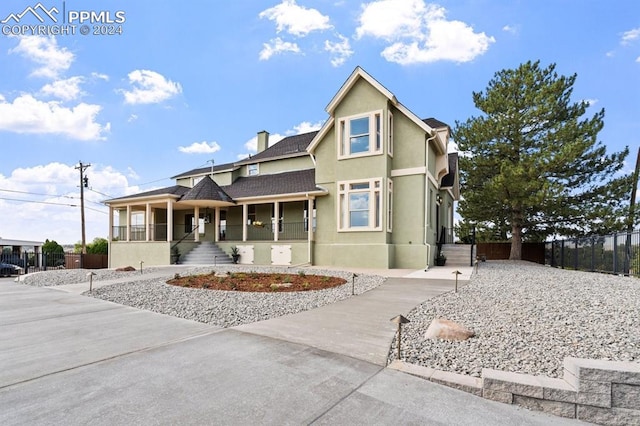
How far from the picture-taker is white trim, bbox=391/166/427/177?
14320mm

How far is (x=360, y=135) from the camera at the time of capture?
15078 millimetres

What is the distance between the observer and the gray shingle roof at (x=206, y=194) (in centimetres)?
1781

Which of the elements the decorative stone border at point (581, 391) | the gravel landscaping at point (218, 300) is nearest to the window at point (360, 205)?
the gravel landscaping at point (218, 300)

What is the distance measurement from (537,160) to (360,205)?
1135 centimetres

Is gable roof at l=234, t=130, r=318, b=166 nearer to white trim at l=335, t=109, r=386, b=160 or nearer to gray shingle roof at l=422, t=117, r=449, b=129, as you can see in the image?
white trim at l=335, t=109, r=386, b=160

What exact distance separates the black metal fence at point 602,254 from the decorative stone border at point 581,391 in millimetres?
11738

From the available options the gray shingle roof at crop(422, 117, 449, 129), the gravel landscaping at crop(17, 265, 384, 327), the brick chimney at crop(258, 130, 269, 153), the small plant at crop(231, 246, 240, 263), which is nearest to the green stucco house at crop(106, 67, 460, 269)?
the gray shingle roof at crop(422, 117, 449, 129)

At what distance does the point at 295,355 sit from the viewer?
393cm

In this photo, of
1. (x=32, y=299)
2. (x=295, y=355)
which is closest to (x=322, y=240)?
(x=32, y=299)

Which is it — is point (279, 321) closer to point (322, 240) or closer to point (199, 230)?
point (322, 240)

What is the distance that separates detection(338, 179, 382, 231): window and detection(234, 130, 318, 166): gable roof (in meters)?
6.04

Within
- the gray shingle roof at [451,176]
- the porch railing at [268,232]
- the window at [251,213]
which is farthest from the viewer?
the window at [251,213]

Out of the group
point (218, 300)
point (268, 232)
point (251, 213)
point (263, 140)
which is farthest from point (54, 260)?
point (218, 300)

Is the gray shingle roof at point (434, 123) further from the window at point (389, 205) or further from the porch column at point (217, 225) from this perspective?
the porch column at point (217, 225)
